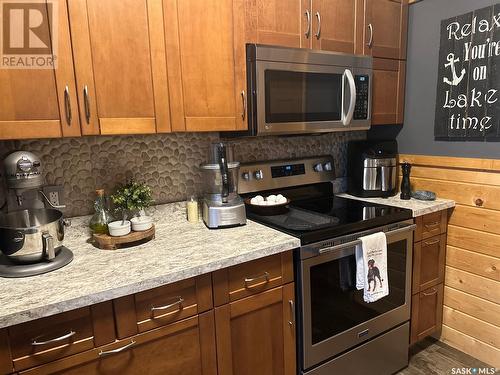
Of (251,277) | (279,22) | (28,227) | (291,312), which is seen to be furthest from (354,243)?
(28,227)

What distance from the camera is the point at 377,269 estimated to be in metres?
1.63

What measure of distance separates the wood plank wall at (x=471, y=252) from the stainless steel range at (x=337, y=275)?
409 mm

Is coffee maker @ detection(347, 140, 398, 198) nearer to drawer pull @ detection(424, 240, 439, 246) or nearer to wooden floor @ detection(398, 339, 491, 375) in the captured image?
drawer pull @ detection(424, 240, 439, 246)

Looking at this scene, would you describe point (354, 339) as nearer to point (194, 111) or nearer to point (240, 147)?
point (240, 147)

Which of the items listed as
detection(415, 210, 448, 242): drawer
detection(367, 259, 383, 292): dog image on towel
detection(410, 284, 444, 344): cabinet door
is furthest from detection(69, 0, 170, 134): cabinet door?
detection(410, 284, 444, 344): cabinet door

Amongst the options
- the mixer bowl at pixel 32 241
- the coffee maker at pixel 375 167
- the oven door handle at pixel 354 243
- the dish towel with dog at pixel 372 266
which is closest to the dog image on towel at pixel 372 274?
the dish towel with dog at pixel 372 266

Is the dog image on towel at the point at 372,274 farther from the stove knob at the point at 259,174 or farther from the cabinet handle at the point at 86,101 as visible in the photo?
the cabinet handle at the point at 86,101

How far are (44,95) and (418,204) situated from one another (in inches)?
74.7

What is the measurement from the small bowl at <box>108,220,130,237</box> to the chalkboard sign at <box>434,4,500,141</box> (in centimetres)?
184

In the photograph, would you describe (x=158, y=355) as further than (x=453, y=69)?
No

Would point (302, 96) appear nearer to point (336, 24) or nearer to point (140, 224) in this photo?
point (336, 24)

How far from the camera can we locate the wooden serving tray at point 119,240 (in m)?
1.36

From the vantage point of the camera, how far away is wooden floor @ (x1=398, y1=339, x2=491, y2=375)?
1.94 meters

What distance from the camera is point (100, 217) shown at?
4.80ft
